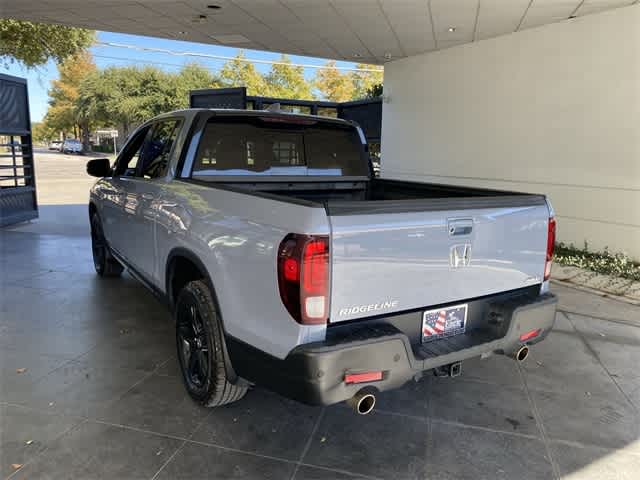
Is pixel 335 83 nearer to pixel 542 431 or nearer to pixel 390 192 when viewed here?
pixel 390 192

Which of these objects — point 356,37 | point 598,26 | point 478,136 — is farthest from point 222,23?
point 598,26

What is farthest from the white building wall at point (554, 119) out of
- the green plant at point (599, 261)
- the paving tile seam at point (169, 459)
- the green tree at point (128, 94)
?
the green tree at point (128, 94)

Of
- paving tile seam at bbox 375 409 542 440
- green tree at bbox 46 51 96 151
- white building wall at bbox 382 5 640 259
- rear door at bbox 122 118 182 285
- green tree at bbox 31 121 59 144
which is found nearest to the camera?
paving tile seam at bbox 375 409 542 440

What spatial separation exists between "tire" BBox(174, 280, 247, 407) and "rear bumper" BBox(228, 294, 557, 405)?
221mm

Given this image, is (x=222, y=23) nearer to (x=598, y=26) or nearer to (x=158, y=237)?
(x=598, y=26)

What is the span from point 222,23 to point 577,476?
9.33 meters

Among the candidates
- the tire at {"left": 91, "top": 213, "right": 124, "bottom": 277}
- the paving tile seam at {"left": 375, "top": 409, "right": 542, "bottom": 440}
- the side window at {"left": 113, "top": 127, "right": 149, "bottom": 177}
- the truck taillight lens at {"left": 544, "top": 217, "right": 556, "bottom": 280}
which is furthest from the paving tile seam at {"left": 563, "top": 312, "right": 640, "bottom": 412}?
the tire at {"left": 91, "top": 213, "right": 124, "bottom": 277}

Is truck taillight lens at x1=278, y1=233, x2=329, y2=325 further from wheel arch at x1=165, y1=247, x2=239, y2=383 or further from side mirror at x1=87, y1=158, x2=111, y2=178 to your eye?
side mirror at x1=87, y1=158, x2=111, y2=178

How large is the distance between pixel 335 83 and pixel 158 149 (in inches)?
1673

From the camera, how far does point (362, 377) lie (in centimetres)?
227

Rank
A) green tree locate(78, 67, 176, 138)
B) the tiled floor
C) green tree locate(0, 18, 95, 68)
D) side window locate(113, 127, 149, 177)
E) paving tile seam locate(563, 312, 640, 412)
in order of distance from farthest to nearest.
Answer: green tree locate(78, 67, 176, 138) → green tree locate(0, 18, 95, 68) → side window locate(113, 127, 149, 177) → paving tile seam locate(563, 312, 640, 412) → the tiled floor

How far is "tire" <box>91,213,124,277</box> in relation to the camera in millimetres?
5773

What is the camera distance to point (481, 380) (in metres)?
3.68

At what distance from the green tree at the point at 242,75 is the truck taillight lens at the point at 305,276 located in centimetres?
4344
